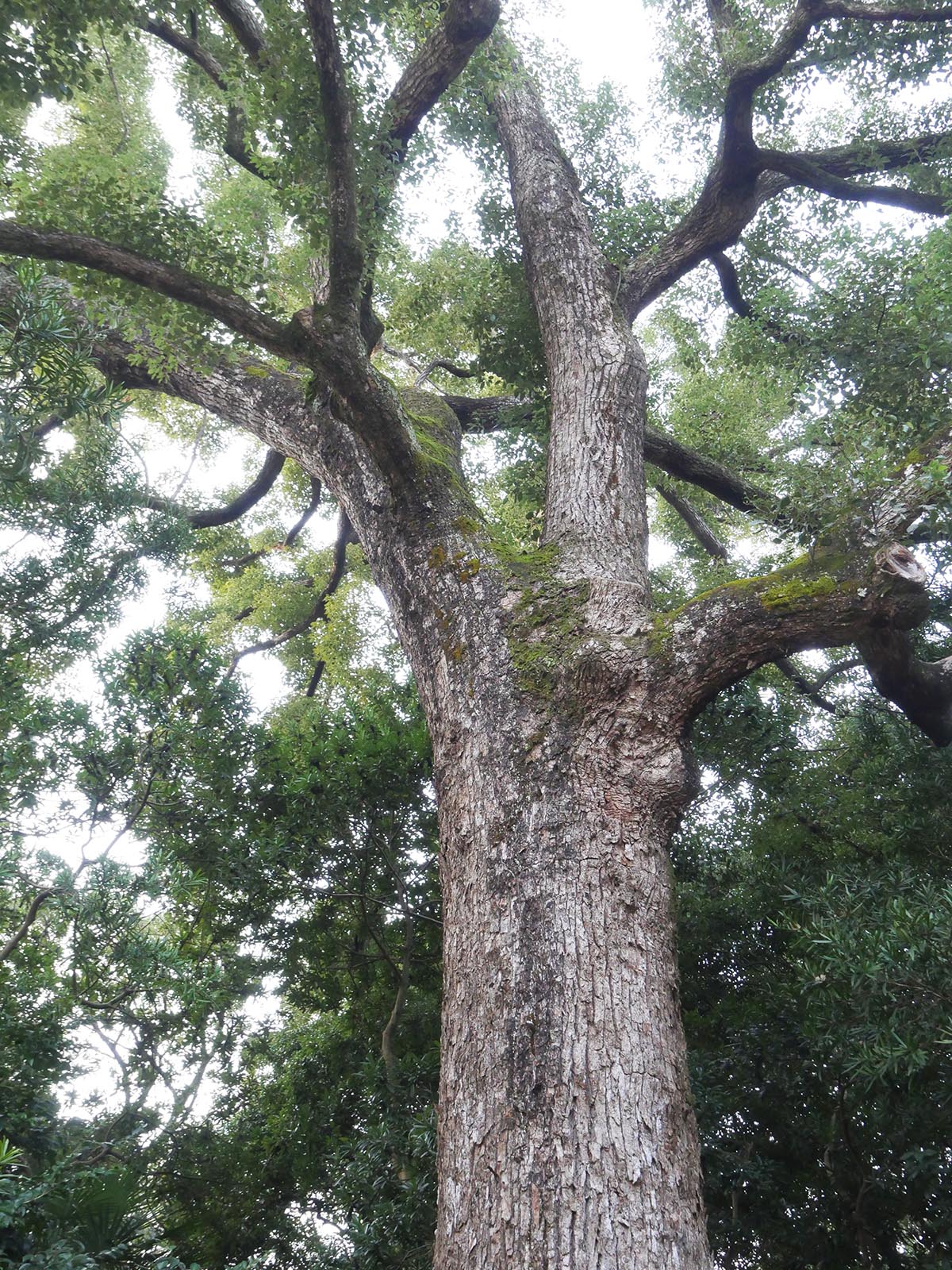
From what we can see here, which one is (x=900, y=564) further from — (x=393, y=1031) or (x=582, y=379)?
(x=393, y=1031)

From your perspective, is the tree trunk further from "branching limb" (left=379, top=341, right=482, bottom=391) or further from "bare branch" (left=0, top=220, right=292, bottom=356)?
"branching limb" (left=379, top=341, right=482, bottom=391)

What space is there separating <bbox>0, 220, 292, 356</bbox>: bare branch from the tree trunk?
1952 millimetres

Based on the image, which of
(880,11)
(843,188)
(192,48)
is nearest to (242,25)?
(192,48)

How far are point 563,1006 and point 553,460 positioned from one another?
2.94 m

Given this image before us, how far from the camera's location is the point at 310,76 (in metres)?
3.73

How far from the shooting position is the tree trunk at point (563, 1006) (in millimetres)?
1924

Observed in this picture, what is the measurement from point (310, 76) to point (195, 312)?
1252 mm

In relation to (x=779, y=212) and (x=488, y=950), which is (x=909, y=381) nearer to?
(x=779, y=212)

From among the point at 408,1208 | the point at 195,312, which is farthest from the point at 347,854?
the point at 195,312

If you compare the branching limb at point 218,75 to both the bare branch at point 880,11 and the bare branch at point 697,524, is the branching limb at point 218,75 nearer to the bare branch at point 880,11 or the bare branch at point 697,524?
the bare branch at point 880,11

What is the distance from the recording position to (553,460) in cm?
433

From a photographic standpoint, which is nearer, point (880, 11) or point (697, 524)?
point (880, 11)

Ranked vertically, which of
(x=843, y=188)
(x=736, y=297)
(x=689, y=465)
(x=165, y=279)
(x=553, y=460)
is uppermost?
(x=736, y=297)

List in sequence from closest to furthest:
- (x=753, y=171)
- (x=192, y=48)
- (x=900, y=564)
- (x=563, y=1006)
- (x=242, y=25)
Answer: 1. (x=563, y=1006)
2. (x=900, y=564)
3. (x=242, y=25)
4. (x=192, y=48)
5. (x=753, y=171)
